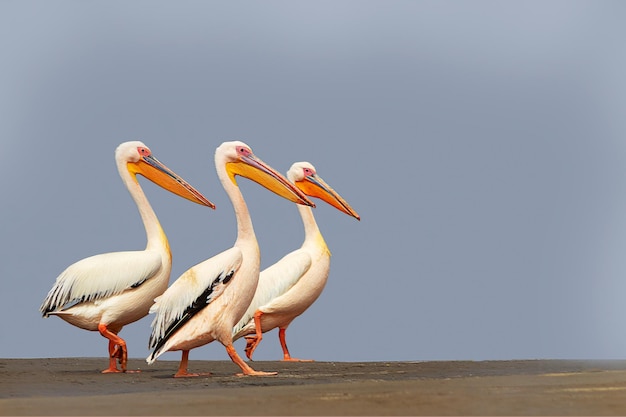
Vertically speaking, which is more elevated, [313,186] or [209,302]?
[313,186]

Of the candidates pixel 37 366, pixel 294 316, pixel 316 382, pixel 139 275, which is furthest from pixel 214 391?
pixel 294 316

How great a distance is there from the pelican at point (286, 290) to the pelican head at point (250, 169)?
8.18 feet

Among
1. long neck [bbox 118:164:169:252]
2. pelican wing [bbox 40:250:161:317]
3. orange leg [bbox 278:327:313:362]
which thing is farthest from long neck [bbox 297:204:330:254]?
pelican wing [bbox 40:250:161:317]

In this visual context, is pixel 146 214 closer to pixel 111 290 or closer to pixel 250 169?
pixel 111 290

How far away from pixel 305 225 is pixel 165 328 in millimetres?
4876

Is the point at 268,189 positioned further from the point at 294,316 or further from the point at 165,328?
the point at 294,316

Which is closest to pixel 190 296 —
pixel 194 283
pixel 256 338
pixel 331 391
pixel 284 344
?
pixel 194 283

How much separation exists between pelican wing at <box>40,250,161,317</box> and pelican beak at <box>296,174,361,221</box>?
414cm

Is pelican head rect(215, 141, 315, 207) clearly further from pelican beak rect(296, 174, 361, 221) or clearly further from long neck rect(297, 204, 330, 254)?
pelican beak rect(296, 174, 361, 221)

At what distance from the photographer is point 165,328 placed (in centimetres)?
1014

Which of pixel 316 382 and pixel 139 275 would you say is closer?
pixel 316 382

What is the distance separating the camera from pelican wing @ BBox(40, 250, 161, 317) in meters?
11.5

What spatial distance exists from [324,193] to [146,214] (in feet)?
12.0

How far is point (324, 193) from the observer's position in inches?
609
